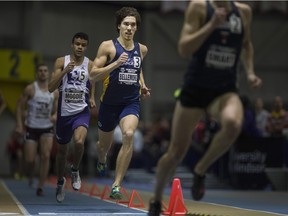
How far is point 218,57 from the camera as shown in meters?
6.07

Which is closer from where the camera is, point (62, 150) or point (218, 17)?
point (218, 17)

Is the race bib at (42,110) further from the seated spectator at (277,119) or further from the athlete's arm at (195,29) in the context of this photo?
the athlete's arm at (195,29)

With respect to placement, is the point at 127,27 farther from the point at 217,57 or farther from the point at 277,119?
the point at 277,119

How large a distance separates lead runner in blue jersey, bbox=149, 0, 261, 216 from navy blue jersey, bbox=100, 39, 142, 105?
292 centimetres

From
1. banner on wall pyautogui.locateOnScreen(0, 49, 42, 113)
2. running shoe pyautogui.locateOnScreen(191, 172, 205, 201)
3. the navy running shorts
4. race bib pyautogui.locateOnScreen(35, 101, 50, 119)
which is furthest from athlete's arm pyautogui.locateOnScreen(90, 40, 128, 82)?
banner on wall pyautogui.locateOnScreen(0, 49, 42, 113)

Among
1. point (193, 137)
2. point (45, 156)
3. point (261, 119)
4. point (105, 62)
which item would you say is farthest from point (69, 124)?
point (261, 119)

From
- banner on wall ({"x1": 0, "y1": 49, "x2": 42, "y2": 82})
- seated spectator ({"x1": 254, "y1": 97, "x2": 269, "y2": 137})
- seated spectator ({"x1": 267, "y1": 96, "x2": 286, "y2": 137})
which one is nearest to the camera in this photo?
seated spectator ({"x1": 267, "y1": 96, "x2": 286, "y2": 137})

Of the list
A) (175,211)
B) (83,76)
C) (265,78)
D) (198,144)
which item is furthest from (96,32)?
(175,211)

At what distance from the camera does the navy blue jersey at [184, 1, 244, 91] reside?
239 inches

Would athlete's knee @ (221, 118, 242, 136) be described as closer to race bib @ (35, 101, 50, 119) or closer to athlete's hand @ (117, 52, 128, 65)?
athlete's hand @ (117, 52, 128, 65)

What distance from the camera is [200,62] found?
6.10 m

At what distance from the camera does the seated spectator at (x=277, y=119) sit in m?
16.5

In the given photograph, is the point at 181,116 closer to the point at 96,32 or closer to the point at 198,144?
the point at 198,144

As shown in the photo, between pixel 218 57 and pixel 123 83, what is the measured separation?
3.17 meters
